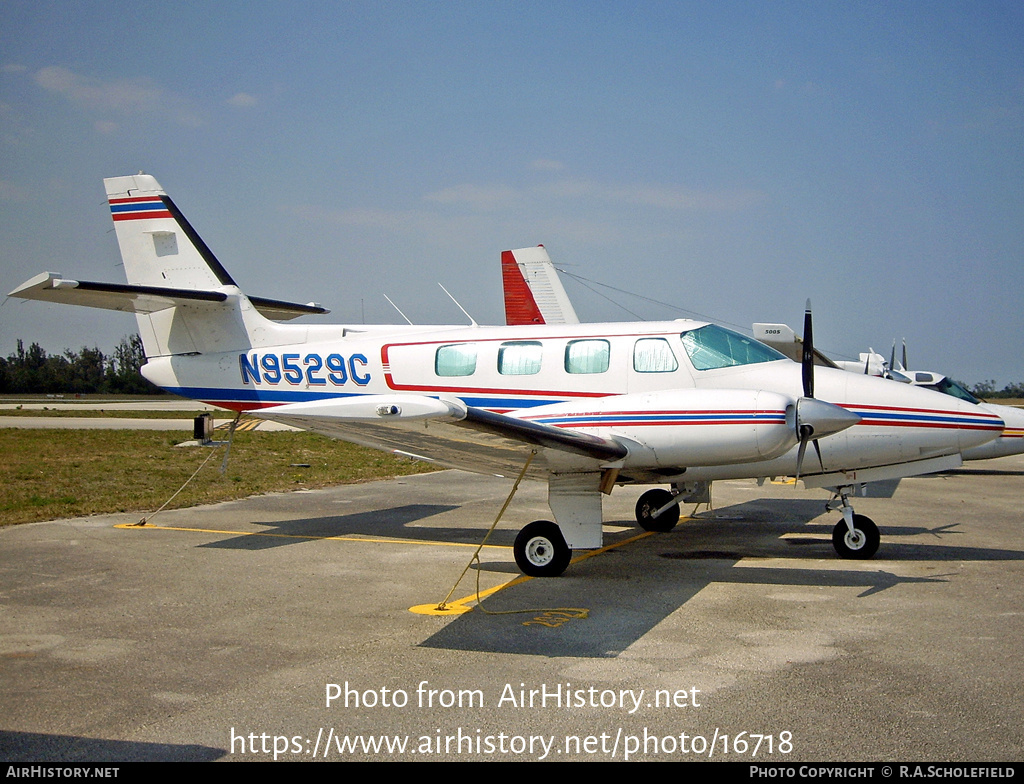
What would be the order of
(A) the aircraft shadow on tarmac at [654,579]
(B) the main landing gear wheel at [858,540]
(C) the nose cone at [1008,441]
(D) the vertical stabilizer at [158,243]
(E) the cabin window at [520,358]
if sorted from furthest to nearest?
(C) the nose cone at [1008,441] < (D) the vertical stabilizer at [158,243] < (E) the cabin window at [520,358] < (B) the main landing gear wheel at [858,540] < (A) the aircraft shadow on tarmac at [654,579]

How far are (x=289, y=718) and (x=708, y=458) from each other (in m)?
4.83

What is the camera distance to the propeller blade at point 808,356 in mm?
8406

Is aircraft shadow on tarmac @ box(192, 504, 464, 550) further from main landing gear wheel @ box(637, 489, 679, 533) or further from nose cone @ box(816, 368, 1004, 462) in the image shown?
nose cone @ box(816, 368, 1004, 462)

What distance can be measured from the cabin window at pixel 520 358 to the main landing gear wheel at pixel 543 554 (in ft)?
7.30

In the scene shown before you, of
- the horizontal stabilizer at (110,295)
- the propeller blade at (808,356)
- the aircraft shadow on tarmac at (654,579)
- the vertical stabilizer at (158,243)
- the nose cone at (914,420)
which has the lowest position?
the aircraft shadow on tarmac at (654,579)

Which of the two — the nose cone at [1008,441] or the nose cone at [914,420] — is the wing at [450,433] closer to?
the nose cone at [914,420]

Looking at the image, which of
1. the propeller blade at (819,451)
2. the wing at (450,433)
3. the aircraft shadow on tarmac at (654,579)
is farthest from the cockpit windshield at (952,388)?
the wing at (450,433)

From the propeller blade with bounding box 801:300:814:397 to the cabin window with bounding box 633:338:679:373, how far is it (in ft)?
4.73

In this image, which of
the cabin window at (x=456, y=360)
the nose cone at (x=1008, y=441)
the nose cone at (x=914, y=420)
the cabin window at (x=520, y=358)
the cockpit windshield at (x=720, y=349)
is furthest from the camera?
the nose cone at (x=1008, y=441)

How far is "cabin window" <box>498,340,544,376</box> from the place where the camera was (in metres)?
9.94

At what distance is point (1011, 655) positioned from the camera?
5.82 meters

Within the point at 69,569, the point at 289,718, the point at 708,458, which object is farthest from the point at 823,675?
the point at 69,569

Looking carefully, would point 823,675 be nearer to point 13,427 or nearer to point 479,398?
point 479,398

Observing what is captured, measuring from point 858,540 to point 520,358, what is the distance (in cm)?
455
